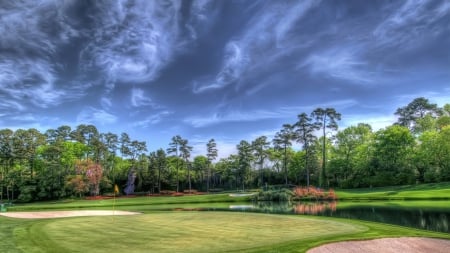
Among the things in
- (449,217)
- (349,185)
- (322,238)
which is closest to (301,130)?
(349,185)

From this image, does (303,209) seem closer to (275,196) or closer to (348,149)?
(275,196)

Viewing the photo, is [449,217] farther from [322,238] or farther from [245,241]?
[245,241]

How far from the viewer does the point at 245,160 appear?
3238 inches

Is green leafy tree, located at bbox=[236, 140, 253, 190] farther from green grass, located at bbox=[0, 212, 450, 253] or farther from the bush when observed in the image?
green grass, located at bbox=[0, 212, 450, 253]

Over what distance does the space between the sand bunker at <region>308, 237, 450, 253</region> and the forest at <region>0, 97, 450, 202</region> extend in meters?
43.5

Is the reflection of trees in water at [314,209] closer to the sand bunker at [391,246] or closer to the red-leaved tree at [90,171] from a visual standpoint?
the sand bunker at [391,246]

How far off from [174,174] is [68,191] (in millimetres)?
26492

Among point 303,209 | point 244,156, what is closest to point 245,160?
point 244,156

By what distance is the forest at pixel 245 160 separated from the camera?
5941 cm

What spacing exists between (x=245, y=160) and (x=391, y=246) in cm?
7024

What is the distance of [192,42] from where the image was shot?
33.3m

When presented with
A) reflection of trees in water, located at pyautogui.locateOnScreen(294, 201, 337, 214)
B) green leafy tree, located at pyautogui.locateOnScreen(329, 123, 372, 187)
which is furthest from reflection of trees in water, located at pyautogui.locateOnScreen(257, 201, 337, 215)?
green leafy tree, located at pyautogui.locateOnScreen(329, 123, 372, 187)

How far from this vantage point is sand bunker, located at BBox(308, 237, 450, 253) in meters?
11.4

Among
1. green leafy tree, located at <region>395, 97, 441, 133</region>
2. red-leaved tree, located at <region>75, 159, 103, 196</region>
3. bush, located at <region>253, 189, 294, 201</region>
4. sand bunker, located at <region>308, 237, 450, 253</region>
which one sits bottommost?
bush, located at <region>253, 189, 294, 201</region>
